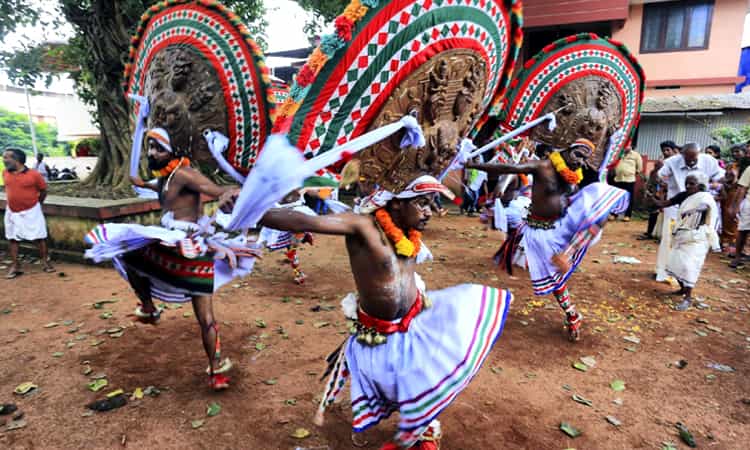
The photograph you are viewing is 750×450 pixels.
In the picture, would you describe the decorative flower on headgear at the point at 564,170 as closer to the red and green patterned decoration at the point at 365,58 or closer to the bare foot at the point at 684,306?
the bare foot at the point at 684,306

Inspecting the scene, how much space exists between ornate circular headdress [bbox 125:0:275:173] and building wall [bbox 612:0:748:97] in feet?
51.8

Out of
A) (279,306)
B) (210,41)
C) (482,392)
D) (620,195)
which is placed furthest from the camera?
(279,306)

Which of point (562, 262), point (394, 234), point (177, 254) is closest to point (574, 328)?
point (562, 262)

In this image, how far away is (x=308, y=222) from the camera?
194 cm

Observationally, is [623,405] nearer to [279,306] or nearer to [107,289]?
[279,306]

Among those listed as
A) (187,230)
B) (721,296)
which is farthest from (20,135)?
(721,296)

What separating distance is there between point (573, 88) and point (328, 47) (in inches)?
150

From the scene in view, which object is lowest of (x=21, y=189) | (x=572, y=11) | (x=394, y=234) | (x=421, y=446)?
(x=421, y=446)

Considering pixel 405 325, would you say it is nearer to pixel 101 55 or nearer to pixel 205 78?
pixel 205 78

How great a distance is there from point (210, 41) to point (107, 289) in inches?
177

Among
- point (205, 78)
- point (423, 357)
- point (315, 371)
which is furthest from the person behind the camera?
point (315, 371)

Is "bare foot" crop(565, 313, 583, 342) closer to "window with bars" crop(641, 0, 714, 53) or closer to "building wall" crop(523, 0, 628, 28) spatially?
"building wall" crop(523, 0, 628, 28)

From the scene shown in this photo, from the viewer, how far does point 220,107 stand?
123 inches

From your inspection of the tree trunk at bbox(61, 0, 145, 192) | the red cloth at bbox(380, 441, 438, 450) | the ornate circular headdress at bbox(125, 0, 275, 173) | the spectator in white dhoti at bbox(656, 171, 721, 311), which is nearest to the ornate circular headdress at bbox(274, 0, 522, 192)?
the ornate circular headdress at bbox(125, 0, 275, 173)
